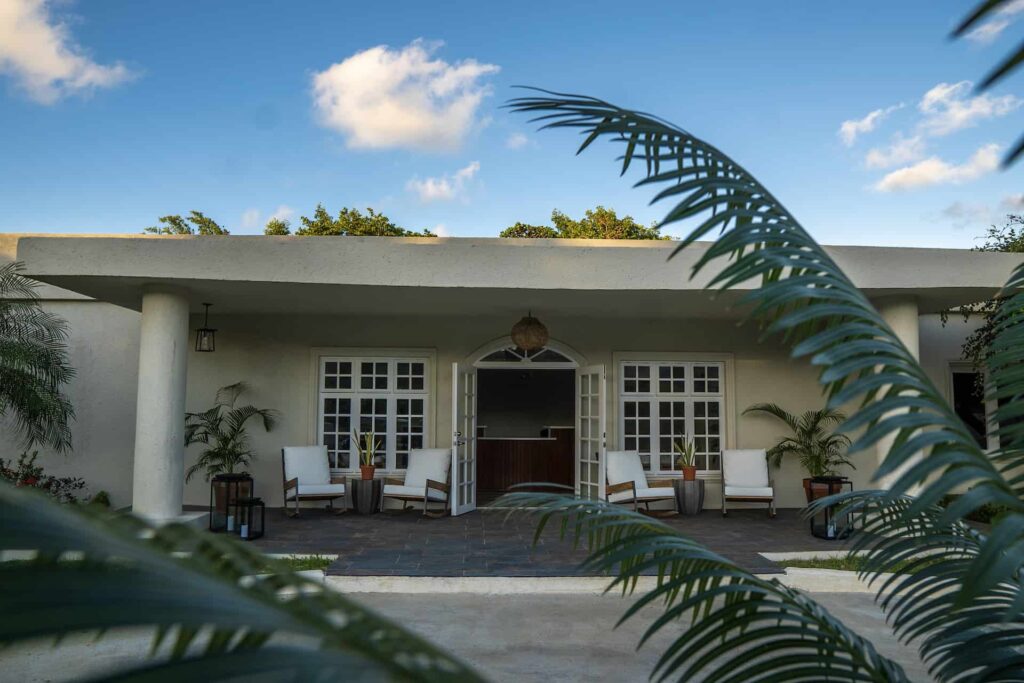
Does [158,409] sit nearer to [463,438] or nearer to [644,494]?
[463,438]

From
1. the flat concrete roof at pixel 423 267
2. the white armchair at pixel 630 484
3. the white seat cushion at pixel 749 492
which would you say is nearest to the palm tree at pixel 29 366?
the flat concrete roof at pixel 423 267

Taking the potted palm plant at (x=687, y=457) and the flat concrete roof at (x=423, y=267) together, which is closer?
the flat concrete roof at (x=423, y=267)

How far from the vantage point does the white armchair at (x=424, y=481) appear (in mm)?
9742

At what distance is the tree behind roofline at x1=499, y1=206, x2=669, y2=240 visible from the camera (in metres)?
25.9

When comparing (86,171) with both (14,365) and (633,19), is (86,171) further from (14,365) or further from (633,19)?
(633,19)

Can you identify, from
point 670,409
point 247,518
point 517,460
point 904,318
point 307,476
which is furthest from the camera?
point 517,460

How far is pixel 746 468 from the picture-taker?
1034 cm

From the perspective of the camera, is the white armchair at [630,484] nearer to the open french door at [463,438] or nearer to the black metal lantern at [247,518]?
the open french door at [463,438]

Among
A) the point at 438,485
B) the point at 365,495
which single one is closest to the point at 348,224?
the point at 365,495

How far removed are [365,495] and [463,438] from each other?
1446mm

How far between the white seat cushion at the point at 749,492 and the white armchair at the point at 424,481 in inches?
144

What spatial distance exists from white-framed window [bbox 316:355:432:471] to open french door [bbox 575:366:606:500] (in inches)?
83.5

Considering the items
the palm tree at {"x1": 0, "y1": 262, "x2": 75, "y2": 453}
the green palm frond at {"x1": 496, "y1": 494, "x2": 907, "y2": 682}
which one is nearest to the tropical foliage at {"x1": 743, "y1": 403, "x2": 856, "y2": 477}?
the palm tree at {"x1": 0, "y1": 262, "x2": 75, "y2": 453}

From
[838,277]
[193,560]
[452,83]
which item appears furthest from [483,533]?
[452,83]
